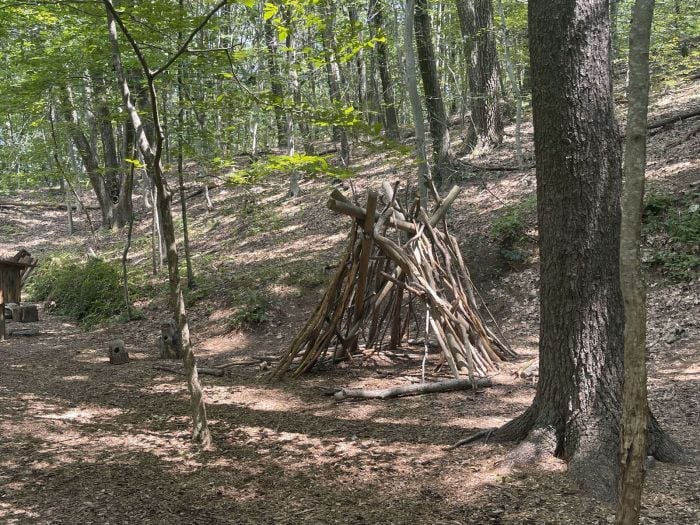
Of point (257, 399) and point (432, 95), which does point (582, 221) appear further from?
point (432, 95)

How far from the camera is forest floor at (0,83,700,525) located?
374cm

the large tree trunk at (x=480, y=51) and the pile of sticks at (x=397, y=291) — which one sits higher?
the large tree trunk at (x=480, y=51)

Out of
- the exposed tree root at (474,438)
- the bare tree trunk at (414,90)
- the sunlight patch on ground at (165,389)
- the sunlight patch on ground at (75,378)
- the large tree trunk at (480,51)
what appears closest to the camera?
the exposed tree root at (474,438)

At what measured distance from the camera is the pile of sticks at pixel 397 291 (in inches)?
264

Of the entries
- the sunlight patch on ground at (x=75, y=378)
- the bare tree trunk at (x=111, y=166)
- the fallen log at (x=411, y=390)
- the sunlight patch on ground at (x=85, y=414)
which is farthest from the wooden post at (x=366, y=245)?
the bare tree trunk at (x=111, y=166)

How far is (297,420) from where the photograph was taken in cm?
564

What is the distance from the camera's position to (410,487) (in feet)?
13.0

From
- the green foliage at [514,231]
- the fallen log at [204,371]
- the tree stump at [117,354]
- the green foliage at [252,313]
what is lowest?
the fallen log at [204,371]

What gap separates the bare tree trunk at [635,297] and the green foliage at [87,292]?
10.9 metres

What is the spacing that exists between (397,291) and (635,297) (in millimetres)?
5100

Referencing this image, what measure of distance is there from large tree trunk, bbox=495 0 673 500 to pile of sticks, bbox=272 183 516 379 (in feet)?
7.42

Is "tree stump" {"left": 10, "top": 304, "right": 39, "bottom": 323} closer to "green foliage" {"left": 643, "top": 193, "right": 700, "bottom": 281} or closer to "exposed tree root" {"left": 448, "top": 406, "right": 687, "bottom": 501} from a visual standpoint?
"exposed tree root" {"left": 448, "top": 406, "right": 687, "bottom": 501}

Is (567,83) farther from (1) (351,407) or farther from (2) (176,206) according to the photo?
(2) (176,206)

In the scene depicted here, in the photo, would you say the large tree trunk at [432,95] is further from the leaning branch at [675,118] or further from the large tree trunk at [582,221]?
the large tree trunk at [582,221]
